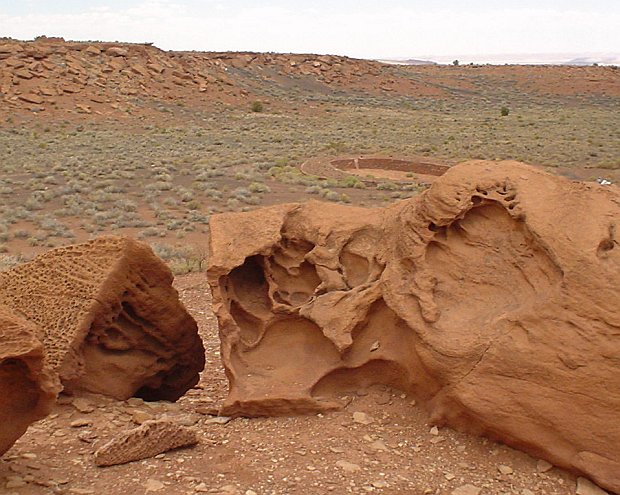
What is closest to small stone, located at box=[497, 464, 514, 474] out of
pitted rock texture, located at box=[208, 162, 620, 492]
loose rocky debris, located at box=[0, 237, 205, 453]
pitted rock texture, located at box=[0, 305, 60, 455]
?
pitted rock texture, located at box=[208, 162, 620, 492]

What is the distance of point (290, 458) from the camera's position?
15.8 feet

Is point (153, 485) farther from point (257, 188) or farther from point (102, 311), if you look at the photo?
point (257, 188)

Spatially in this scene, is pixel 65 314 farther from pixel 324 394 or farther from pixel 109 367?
pixel 324 394

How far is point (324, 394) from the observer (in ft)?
18.4

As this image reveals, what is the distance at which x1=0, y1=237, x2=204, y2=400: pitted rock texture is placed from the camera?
5.62 m

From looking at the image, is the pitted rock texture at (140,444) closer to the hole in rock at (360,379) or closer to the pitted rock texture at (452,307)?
the pitted rock texture at (452,307)

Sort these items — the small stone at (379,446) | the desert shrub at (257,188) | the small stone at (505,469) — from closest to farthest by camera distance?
1. the small stone at (505,469)
2. the small stone at (379,446)
3. the desert shrub at (257,188)

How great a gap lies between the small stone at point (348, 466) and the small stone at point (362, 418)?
0.56m

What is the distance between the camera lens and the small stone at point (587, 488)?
4.42 metres

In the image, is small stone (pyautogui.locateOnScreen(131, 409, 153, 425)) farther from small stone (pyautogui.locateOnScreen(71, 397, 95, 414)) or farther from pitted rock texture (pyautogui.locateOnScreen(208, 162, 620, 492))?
pitted rock texture (pyautogui.locateOnScreen(208, 162, 620, 492))

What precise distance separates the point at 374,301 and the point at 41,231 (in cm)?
1176

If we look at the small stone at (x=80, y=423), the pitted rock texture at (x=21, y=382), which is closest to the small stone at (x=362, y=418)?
the small stone at (x=80, y=423)

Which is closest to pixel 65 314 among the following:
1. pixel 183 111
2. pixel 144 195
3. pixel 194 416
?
pixel 194 416

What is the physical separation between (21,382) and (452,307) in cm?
279
